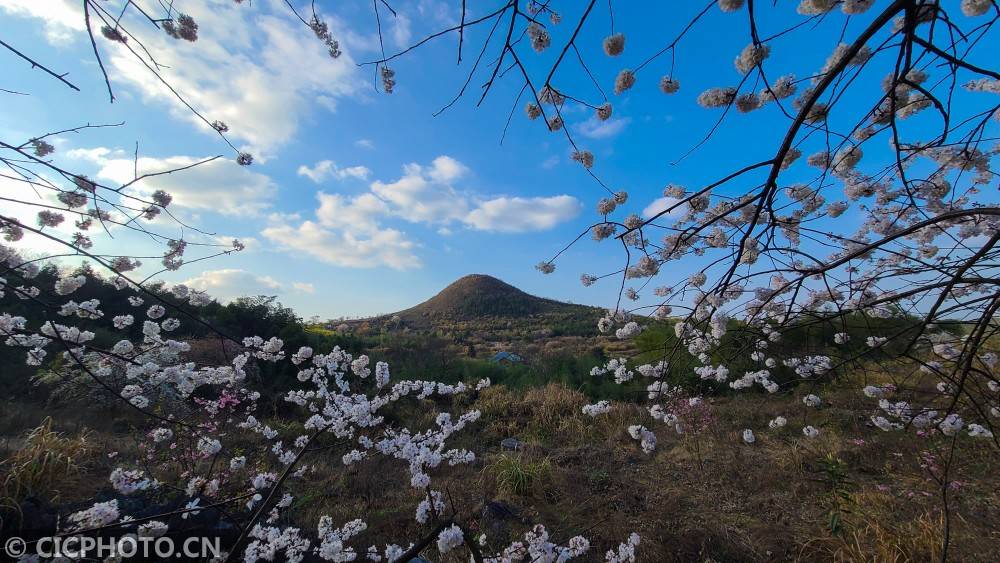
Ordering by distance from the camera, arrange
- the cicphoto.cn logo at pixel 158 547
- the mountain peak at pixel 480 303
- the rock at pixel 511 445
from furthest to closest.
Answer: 1. the mountain peak at pixel 480 303
2. the rock at pixel 511 445
3. the cicphoto.cn logo at pixel 158 547

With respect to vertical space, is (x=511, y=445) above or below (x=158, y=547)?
below

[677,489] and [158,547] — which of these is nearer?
[158,547]

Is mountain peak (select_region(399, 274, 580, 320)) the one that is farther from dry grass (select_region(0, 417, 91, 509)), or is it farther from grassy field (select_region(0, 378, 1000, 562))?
dry grass (select_region(0, 417, 91, 509))

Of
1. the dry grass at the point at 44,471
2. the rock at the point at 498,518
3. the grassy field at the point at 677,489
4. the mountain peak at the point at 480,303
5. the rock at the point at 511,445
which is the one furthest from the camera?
the mountain peak at the point at 480,303

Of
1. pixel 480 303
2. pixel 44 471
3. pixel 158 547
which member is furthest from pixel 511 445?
pixel 480 303

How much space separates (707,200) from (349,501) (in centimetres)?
434

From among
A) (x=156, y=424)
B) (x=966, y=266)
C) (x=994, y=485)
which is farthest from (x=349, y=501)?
(x=994, y=485)

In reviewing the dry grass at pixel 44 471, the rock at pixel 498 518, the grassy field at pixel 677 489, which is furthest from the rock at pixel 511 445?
the dry grass at pixel 44 471

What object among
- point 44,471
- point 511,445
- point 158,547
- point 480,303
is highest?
point 480,303

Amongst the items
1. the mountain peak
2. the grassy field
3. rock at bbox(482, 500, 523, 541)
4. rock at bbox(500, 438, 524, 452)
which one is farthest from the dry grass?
the mountain peak

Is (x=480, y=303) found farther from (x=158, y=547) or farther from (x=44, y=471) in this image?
(x=158, y=547)

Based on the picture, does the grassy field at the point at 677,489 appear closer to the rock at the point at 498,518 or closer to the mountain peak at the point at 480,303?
the rock at the point at 498,518

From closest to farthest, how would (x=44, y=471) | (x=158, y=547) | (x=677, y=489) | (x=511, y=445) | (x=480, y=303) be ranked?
(x=158, y=547)
(x=44, y=471)
(x=677, y=489)
(x=511, y=445)
(x=480, y=303)

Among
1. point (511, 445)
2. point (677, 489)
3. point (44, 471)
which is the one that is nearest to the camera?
point (44, 471)
